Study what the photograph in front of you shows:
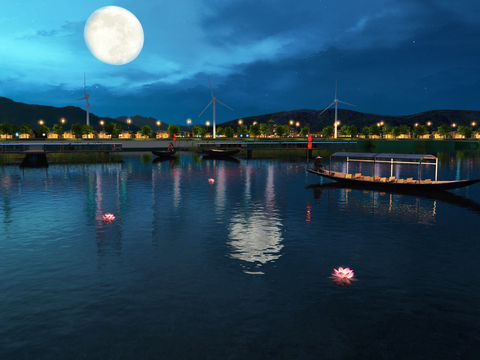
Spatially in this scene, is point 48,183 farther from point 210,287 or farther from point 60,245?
point 210,287

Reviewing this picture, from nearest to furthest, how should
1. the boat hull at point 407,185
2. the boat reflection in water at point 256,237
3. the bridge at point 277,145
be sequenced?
1. the boat reflection in water at point 256,237
2. the boat hull at point 407,185
3. the bridge at point 277,145

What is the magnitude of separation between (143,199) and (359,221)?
72.1ft

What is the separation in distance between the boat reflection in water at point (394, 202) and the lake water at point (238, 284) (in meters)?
0.44

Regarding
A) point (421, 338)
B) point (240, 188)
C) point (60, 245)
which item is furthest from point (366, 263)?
point (240, 188)

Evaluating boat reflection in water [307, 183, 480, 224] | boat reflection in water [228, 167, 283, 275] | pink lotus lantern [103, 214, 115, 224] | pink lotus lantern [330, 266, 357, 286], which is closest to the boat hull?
boat reflection in water [307, 183, 480, 224]

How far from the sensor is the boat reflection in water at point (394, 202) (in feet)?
103

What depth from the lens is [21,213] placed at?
31.7 metres

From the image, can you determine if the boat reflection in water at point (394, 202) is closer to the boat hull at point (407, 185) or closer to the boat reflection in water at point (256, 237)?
the boat hull at point (407, 185)

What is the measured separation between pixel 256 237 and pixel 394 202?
19.9 m

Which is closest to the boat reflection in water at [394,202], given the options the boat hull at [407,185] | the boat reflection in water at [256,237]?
the boat hull at [407,185]

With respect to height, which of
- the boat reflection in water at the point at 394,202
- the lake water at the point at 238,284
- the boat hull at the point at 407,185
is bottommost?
the lake water at the point at 238,284

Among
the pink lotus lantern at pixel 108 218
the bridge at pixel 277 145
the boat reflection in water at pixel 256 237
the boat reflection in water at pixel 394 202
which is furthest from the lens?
the bridge at pixel 277 145

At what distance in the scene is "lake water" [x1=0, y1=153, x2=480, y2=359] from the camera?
11812 mm

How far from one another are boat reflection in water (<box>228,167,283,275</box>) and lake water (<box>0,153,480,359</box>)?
4.3 inches
